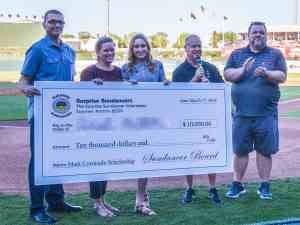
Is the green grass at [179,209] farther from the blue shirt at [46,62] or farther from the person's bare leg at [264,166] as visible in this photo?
the blue shirt at [46,62]

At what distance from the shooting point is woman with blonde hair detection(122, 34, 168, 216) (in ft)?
23.7

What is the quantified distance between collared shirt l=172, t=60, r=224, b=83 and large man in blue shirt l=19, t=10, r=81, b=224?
4.52 feet

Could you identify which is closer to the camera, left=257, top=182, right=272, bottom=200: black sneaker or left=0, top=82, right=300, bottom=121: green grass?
left=257, top=182, right=272, bottom=200: black sneaker

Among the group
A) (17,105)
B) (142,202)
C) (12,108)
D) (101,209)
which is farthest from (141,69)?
(17,105)

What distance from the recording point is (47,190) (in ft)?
24.4

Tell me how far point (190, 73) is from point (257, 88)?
2.82 ft

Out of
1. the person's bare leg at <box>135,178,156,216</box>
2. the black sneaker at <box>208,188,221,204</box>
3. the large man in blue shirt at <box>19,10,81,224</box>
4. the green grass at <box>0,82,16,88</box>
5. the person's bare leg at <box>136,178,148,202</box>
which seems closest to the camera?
the large man in blue shirt at <box>19,10,81,224</box>

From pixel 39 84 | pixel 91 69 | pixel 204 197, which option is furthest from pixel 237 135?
pixel 39 84

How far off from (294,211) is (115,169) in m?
2.06

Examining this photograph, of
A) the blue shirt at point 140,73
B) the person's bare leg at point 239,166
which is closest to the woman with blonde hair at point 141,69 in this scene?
the blue shirt at point 140,73

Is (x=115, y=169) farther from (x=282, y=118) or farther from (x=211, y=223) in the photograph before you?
(x=282, y=118)

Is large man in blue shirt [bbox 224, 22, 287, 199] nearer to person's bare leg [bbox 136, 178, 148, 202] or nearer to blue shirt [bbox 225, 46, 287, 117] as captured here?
blue shirt [bbox 225, 46, 287, 117]

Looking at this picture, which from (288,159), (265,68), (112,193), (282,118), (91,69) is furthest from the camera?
(282,118)

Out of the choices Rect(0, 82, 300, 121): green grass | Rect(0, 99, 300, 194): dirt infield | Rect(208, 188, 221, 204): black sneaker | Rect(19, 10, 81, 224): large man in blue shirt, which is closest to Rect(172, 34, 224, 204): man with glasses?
Rect(208, 188, 221, 204): black sneaker
